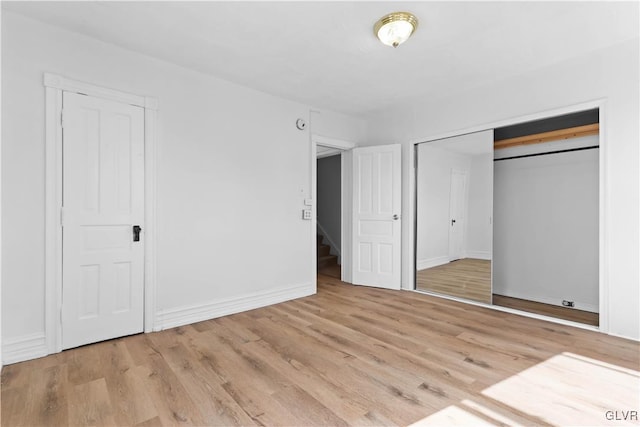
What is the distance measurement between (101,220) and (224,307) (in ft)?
4.92

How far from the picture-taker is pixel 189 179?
10.6 feet

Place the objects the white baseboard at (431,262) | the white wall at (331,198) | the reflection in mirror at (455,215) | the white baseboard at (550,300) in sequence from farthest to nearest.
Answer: the white wall at (331,198), the white baseboard at (431,262), the reflection in mirror at (455,215), the white baseboard at (550,300)

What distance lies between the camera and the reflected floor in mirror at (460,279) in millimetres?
3826

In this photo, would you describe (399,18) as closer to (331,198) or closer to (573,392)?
(573,392)

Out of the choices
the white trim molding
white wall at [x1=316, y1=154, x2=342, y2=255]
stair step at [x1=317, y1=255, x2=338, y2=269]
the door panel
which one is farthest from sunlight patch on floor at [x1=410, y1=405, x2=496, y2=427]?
white wall at [x1=316, y1=154, x2=342, y2=255]

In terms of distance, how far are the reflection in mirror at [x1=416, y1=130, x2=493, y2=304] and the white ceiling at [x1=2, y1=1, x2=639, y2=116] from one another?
2.94 ft

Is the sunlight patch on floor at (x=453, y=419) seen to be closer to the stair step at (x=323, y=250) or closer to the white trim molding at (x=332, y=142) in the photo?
the white trim molding at (x=332, y=142)

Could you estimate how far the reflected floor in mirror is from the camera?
3.83 m

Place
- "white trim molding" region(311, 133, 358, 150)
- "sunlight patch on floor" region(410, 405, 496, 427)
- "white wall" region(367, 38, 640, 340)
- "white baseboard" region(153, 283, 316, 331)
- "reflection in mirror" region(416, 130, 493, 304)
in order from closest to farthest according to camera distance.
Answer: "sunlight patch on floor" region(410, 405, 496, 427) → "white wall" region(367, 38, 640, 340) → "white baseboard" region(153, 283, 316, 331) → "reflection in mirror" region(416, 130, 493, 304) → "white trim molding" region(311, 133, 358, 150)

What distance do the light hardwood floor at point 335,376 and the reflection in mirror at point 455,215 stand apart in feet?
3.03

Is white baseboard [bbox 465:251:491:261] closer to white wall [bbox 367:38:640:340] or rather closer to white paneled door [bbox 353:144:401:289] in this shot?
white paneled door [bbox 353:144:401:289]

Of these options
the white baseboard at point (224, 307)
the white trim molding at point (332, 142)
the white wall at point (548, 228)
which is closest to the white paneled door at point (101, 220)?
the white baseboard at point (224, 307)

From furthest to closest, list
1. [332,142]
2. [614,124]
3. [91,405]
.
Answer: [332,142]
[614,124]
[91,405]

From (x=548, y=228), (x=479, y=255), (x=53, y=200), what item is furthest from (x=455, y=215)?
(x=53, y=200)
